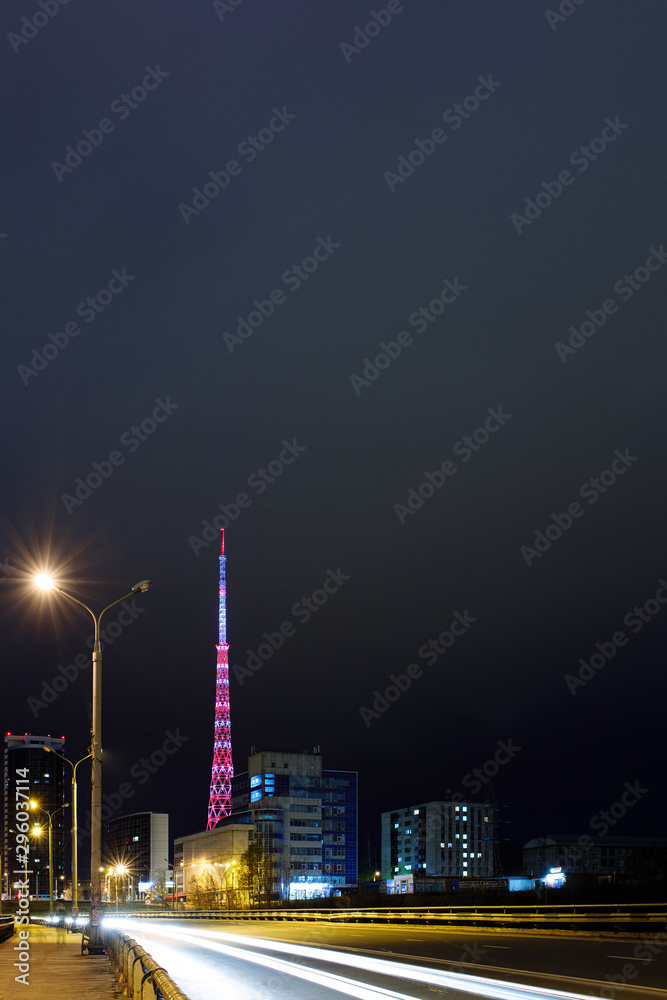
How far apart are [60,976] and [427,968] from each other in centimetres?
867

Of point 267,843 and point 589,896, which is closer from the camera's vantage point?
point 589,896

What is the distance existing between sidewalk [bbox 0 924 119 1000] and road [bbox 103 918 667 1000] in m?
1.71

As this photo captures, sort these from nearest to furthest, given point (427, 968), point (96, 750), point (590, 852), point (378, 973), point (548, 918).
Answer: point (378, 973)
point (427, 968)
point (96, 750)
point (548, 918)
point (590, 852)

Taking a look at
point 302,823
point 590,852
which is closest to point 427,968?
point 590,852

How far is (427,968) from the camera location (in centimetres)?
2139

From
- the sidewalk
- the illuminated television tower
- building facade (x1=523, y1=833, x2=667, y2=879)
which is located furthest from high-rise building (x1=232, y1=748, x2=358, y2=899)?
the sidewalk

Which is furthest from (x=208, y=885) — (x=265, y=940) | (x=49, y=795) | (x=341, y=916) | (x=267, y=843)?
(x=265, y=940)

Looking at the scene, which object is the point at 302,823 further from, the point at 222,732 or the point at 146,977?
the point at 146,977

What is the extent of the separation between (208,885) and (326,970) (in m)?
171

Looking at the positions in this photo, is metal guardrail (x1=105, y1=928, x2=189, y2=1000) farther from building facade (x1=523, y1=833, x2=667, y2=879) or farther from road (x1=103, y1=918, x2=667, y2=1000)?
building facade (x1=523, y1=833, x2=667, y2=879)

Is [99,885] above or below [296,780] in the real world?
above

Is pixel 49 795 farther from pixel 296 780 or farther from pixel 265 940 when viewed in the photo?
pixel 265 940

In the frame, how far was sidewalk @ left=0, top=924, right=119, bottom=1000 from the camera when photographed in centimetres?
1859

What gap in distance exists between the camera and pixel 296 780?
198 m
